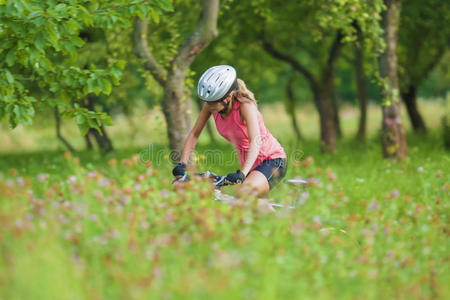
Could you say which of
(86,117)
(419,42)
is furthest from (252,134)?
(419,42)

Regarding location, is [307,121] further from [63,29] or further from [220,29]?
[63,29]

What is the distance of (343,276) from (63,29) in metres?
3.76

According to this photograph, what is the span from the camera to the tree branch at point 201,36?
27.4 feet

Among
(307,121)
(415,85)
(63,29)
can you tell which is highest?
(63,29)

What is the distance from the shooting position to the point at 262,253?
12.0ft

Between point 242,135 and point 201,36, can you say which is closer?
point 242,135

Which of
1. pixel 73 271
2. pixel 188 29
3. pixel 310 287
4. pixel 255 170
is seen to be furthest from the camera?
pixel 188 29

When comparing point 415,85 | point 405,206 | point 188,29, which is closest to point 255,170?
point 405,206

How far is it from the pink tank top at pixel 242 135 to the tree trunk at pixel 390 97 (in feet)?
21.8

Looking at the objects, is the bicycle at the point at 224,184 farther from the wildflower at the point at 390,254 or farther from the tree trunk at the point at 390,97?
the tree trunk at the point at 390,97

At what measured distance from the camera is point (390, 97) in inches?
440

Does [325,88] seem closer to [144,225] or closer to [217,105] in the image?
[217,105]

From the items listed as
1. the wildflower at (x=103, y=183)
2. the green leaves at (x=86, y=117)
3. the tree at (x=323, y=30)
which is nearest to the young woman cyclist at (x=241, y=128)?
the wildflower at (x=103, y=183)

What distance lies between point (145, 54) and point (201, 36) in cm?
110
